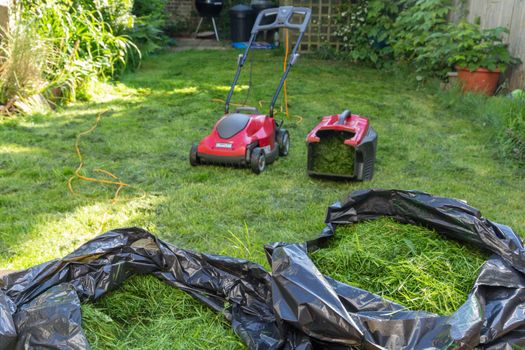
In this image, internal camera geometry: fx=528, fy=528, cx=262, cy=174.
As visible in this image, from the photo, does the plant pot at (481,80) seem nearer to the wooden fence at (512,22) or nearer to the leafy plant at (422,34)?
the wooden fence at (512,22)

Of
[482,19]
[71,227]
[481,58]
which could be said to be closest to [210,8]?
[482,19]

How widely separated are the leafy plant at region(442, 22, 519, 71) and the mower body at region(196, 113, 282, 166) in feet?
9.55

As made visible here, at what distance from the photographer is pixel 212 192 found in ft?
11.0

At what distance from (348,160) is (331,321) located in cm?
205

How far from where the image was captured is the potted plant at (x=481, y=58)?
550cm

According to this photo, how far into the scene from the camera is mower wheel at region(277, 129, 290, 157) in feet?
13.1

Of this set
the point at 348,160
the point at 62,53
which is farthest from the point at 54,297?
the point at 62,53

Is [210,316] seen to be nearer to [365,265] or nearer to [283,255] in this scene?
[283,255]

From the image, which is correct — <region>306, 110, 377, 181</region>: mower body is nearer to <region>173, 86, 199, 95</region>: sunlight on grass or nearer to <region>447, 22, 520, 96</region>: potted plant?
<region>447, 22, 520, 96</region>: potted plant

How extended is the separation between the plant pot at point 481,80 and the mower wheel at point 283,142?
8.78 ft

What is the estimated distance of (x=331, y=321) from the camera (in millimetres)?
1497

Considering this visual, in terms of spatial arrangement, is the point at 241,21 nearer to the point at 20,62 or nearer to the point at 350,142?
the point at 20,62

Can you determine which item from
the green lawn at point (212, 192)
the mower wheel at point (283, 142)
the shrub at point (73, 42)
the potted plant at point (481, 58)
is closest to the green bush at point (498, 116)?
the green lawn at point (212, 192)

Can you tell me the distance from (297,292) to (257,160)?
2038mm
